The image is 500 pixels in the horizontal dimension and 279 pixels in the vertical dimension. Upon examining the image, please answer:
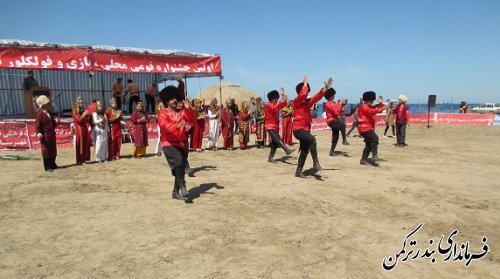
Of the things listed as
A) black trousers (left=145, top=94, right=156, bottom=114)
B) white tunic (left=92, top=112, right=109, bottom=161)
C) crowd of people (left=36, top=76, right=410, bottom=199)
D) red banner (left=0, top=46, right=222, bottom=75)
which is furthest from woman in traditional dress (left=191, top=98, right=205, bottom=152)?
black trousers (left=145, top=94, right=156, bottom=114)

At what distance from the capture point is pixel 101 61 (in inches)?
536

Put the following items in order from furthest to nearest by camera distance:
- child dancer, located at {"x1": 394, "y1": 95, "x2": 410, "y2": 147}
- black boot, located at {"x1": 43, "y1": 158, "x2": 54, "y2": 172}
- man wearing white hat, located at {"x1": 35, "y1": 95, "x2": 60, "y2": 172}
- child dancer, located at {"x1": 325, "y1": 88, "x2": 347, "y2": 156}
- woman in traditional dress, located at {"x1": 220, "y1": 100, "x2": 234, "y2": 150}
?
1. child dancer, located at {"x1": 394, "y1": 95, "x2": 410, "y2": 147}
2. woman in traditional dress, located at {"x1": 220, "y1": 100, "x2": 234, "y2": 150}
3. child dancer, located at {"x1": 325, "y1": 88, "x2": 347, "y2": 156}
4. black boot, located at {"x1": 43, "y1": 158, "x2": 54, "y2": 172}
5. man wearing white hat, located at {"x1": 35, "y1": 95, "x2": 60, "y2": 172}

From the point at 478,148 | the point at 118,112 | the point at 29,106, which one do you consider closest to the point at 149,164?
the point at 118,112

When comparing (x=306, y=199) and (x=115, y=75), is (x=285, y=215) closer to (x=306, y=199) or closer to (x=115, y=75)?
(x=306, y=199)

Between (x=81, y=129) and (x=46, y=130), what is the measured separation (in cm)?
101

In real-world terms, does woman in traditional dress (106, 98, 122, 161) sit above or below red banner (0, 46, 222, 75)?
below

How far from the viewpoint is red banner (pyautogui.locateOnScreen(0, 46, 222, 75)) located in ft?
40.5

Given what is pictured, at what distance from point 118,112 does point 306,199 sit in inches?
247

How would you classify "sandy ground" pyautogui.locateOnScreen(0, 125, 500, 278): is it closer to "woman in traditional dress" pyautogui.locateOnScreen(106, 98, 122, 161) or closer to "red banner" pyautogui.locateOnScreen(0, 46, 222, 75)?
"woman in traditional dress" pyautogui.locateOnScreen(106, 98, 122, 161)

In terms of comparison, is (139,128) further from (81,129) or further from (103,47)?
(103,47)

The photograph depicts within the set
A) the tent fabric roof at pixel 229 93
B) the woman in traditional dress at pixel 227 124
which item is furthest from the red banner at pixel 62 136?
the tent fabric roof at pixel 229 93

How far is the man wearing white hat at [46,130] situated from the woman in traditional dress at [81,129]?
732mm

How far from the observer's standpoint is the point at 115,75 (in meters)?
21.7

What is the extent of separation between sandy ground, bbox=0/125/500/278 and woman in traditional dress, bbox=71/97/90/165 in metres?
0.99
